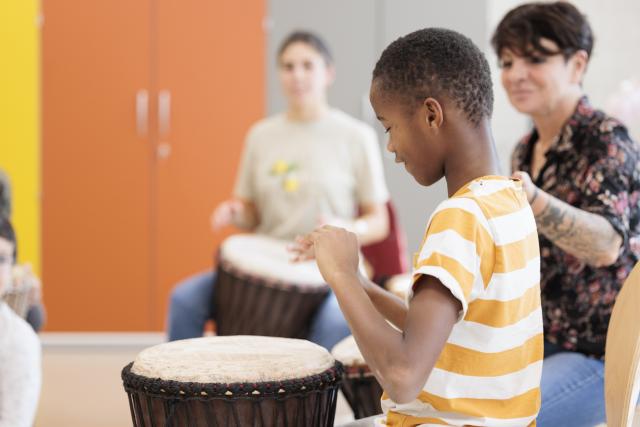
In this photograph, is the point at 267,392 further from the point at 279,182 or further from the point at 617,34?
the point at 617,34

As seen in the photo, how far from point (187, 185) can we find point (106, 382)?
4.54ft

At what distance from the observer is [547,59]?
7.49 ft

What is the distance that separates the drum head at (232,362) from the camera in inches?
65.9

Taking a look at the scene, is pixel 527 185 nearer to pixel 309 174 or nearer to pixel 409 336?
pixel 409 336

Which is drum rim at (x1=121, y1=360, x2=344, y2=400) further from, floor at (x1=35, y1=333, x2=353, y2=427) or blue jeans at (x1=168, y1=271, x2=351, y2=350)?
blue jeans at (x1=168, y1=271, x2=351, y2=350)

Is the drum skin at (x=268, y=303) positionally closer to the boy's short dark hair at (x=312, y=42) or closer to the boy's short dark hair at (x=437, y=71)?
the boy's short dark hair at (x=312, y=42)

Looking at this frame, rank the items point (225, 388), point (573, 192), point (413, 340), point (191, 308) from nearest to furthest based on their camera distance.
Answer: point (413, 340)
point (225, 388)
point (573, 192)
point (191, 308)

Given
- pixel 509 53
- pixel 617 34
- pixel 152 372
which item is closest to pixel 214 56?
pixel 617 34

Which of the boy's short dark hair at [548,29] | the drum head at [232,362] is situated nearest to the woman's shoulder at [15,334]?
the drum head at [232,362]

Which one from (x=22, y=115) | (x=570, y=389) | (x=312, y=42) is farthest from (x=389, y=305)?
(x=22, y=115)

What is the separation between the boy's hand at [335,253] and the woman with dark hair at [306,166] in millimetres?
2292

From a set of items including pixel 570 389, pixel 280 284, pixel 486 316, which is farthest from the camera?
pixel 280 284

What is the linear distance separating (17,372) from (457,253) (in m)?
1.18

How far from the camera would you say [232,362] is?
172 cm
